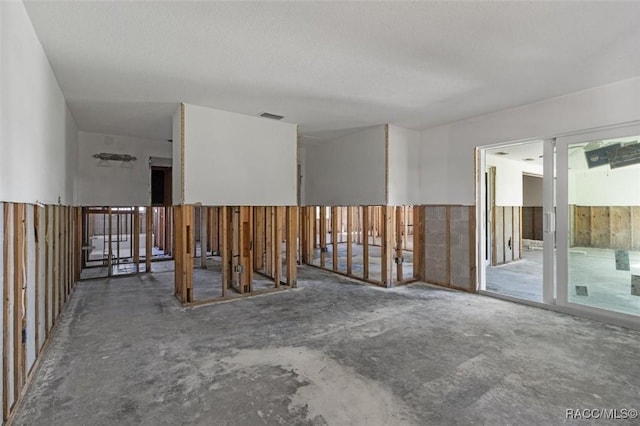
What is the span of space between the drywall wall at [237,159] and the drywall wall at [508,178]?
4774 millimetres

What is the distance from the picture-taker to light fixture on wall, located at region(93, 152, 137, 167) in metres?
5.98

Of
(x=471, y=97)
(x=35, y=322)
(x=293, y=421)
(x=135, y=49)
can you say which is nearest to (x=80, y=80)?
(x=135, y=49)

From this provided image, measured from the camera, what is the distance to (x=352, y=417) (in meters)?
2.01

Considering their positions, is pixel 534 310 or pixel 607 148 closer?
pixel 607 148

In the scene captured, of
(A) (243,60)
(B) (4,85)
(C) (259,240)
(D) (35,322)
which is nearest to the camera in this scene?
(B) (4,85)

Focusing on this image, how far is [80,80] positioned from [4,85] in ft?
6.29

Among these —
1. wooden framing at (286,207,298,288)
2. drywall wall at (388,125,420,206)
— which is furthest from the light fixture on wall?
drywall wall at (388,125,420,206)

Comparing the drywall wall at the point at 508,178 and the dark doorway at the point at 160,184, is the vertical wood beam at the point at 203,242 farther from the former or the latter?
the drywall wall at the point at 508,178

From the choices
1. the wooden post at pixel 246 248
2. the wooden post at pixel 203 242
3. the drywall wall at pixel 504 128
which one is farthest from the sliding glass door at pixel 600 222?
the wooden post at pixel 203 242

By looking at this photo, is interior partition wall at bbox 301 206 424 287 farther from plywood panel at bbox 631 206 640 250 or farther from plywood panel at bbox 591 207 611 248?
plywood panel at bbox 631 206 640 250

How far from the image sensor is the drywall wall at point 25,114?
1911 mm

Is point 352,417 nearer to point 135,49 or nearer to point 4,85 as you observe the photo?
point 4,85

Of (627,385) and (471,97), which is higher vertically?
(471,97)

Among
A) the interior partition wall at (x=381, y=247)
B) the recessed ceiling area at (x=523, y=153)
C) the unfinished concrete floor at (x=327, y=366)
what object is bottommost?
the unfinished concrete floor at (x=327, y=366)
